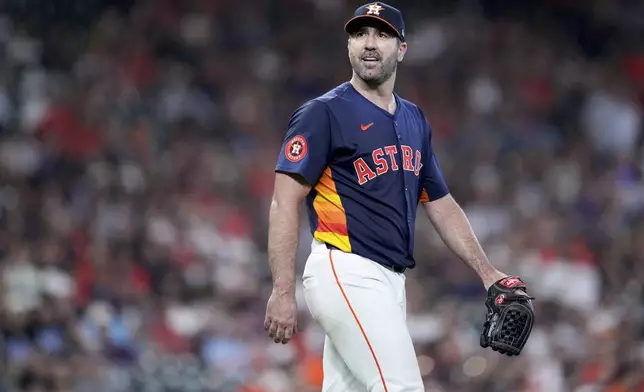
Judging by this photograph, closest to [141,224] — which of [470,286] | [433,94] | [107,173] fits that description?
[107,173]

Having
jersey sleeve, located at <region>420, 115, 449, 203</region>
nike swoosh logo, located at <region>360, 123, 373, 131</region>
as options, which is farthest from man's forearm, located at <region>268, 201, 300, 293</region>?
jersey sleeve, located at <region>420, 115, 449, 203</region>

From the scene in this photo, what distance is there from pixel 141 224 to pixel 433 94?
3989 mm

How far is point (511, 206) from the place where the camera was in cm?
1135

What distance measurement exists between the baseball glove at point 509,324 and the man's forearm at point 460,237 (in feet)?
0.57

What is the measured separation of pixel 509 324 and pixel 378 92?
3.61 ft

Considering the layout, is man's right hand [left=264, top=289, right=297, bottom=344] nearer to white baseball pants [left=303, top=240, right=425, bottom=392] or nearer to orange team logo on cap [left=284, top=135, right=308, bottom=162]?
white baseball pants [left=303, top=240, right=425, bottom=392]

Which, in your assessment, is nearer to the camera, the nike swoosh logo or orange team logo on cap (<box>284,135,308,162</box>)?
orange team logo on cap (<box>284,135,308,162</box>)

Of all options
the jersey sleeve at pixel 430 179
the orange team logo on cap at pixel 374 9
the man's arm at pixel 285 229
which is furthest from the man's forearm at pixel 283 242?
the orange team logo on cap at pixel 374 9

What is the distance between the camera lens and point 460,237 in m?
5.12

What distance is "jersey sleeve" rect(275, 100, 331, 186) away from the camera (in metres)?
4.68

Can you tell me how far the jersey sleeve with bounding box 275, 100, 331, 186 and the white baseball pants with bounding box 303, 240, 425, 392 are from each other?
338 mm

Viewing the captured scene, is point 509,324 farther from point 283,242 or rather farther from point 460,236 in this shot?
point 283,242

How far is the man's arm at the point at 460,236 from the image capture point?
16.4ft

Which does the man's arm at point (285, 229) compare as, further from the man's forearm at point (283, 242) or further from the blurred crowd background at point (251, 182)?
the blurred crowd background at point (251, 182)
